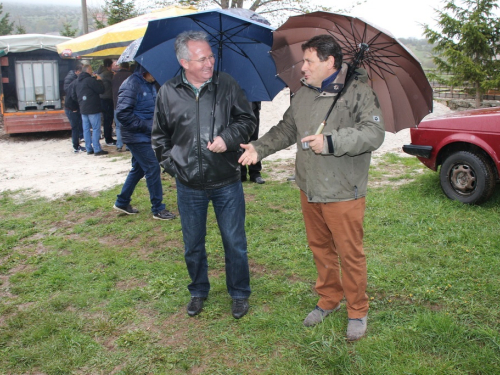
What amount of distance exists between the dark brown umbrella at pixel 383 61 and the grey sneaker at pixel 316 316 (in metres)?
1.44

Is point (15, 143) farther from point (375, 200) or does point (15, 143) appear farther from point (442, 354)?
point (442, 354)

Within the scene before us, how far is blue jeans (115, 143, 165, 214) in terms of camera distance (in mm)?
5805

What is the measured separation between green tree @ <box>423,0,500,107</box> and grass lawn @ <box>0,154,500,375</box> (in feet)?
36.1

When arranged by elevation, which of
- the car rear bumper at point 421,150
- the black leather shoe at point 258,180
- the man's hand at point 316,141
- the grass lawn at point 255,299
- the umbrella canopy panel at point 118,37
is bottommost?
the grass lawn at point 255,299

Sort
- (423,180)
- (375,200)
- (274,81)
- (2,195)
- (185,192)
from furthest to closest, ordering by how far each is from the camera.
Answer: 1. (2,195)
2. (423,180)
3. (375,200)
4. (274,81)
5. (185,192)

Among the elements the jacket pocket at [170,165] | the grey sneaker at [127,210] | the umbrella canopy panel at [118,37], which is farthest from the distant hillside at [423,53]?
the umbrella canopy panel at [118,37]

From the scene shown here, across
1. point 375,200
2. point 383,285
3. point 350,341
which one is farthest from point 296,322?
point 375,200

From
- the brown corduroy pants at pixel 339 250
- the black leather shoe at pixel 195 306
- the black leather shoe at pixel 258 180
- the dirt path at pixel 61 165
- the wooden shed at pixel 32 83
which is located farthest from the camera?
the wooden shed at pixel 32 83

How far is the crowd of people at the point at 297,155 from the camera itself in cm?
294

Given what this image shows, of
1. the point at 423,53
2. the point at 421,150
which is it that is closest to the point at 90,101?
the point at 421,150

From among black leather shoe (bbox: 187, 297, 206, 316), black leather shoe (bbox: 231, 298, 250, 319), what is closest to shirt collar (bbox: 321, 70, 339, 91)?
black leather shoe (bbox: 231, 298, 250, 319)

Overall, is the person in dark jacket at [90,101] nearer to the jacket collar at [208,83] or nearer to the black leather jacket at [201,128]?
the black leather jacket at [201,128]

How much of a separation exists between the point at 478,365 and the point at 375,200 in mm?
3447

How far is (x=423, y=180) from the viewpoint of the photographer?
7102 millimetres
